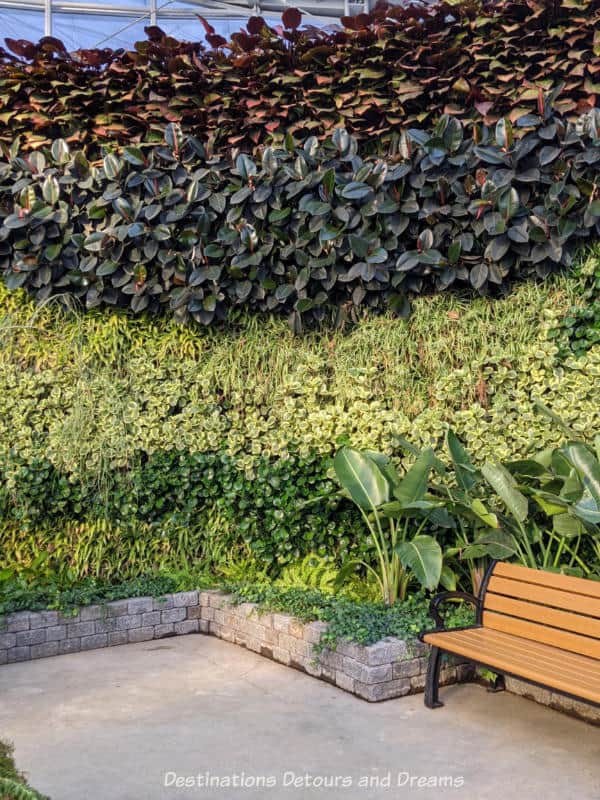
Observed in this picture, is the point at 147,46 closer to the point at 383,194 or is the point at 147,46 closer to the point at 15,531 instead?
the point at 383,194

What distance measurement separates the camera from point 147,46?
5535 mm

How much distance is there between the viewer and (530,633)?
3.71 m

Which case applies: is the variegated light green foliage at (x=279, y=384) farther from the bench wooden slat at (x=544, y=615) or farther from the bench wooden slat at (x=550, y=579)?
the bench wooden slat at (x=544, y=615)

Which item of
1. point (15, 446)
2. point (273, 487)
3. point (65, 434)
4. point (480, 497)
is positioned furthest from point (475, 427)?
point (15, 446)

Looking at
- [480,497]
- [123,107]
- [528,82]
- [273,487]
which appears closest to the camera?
[480,497]

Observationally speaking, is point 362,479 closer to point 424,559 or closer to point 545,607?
point 424,559

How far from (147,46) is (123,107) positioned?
496mm

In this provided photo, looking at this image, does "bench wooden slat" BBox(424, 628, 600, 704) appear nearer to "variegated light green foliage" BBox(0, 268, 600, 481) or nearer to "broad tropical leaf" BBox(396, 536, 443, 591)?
"broad tropical leaf" BBox(396, 536, 443, 591)

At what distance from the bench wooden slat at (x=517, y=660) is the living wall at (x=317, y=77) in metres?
3.32

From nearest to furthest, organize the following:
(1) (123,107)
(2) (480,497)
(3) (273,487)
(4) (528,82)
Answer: (2) (480,497)
(4) (528,82)
(3) (273,487)
(1) (123,107)

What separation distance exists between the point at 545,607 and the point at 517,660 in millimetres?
445

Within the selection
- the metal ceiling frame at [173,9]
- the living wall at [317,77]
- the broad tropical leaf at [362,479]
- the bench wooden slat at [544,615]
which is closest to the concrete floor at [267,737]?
the bench wooden slat at [544,615]

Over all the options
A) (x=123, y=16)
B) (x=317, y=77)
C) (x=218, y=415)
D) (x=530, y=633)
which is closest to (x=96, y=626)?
(x=218, y=415)

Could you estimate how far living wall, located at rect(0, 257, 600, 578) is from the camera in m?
5.00
